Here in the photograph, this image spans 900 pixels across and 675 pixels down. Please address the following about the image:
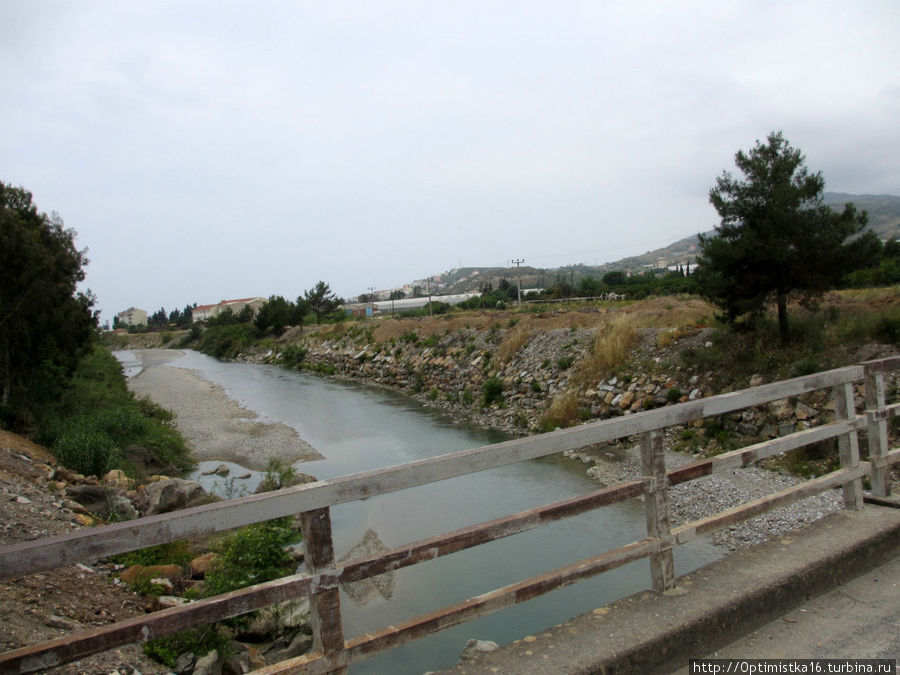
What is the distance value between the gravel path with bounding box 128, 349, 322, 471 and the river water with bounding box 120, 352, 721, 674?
3.05 feet

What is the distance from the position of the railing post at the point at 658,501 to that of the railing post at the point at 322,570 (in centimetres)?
174

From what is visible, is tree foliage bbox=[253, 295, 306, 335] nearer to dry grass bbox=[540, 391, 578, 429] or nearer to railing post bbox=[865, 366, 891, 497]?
dry grass bbox=[540, 391, 578, 429]

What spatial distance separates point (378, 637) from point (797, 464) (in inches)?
478

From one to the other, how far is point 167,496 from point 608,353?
43.7ft

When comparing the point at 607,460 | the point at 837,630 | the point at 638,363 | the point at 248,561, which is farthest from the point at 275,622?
the point at 638,363

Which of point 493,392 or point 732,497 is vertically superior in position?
point 493,392

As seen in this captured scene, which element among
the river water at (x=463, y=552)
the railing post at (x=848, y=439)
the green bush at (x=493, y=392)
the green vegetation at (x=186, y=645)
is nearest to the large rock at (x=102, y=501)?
the river water at (x=463, y=552)

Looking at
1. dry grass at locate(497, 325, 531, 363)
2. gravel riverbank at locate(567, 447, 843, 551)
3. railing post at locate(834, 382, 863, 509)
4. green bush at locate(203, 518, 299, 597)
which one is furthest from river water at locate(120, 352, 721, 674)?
dry grass at locate(497, 325, 531, 363)

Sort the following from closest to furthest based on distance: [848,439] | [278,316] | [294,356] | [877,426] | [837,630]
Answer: [837,630] < [848,439] < [877,426] < [294,356] < [278,316]

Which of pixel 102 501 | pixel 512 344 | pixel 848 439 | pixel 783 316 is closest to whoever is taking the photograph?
pixel 848 439

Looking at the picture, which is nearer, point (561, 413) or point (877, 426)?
point (877, 426)

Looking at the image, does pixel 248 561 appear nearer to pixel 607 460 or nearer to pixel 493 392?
pixel 607 460

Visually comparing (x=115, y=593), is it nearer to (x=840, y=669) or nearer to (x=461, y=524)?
(x=461, y=524)

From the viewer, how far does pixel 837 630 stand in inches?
133
